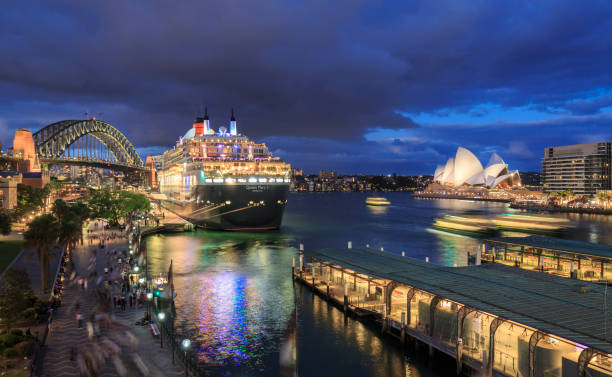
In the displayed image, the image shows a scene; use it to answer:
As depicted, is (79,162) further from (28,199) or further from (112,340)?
(112,340)

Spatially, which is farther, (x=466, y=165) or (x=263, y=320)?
(x=466, y=165)

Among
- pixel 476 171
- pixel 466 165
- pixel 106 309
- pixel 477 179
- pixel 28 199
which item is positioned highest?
pixel 466 165

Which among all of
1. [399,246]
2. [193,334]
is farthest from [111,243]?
[399,246]

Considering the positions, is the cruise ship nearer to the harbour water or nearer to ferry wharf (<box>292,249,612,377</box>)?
the harbour water

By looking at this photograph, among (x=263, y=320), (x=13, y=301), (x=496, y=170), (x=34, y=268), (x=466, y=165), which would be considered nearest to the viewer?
(x=13, y=301)

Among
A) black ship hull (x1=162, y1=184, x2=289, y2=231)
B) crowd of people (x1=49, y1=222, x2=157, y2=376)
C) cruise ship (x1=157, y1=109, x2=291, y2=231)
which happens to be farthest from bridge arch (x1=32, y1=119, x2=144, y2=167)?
crowd of people (x1=49, y1=222, x2=157, y2=376)

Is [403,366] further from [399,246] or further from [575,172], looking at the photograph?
[575,172]

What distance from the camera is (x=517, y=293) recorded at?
18.9 m

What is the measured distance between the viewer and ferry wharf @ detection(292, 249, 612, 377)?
14.4 m

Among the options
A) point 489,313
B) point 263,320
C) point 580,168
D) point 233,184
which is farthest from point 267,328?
point 580,168

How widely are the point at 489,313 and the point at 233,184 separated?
4582cm

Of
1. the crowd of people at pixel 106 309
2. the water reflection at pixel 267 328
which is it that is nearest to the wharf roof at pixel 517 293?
the water reflection at pixel 267 328

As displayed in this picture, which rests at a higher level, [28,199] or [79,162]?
[79,162]

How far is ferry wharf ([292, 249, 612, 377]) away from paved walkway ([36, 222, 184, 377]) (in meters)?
11.6
